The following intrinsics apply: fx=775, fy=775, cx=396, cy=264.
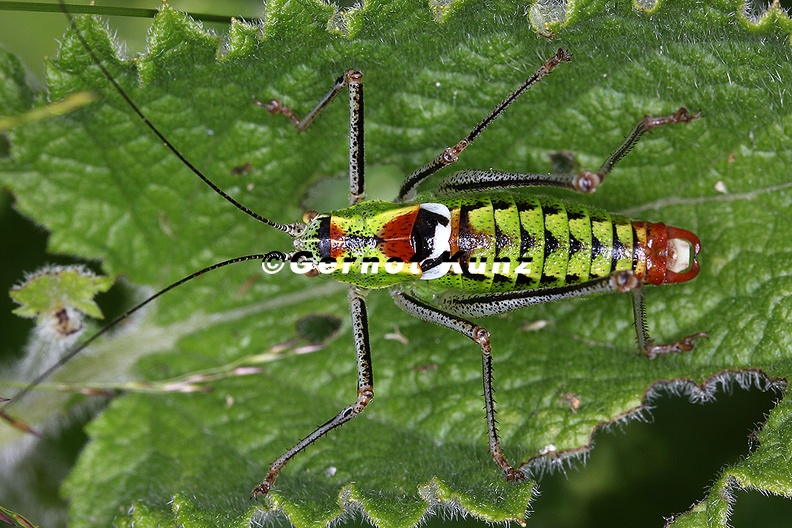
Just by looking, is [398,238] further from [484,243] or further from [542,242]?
[542,242]

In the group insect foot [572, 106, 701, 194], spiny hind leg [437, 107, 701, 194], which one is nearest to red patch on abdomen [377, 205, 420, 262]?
spiny hind leg [437, 107, 701, 194]

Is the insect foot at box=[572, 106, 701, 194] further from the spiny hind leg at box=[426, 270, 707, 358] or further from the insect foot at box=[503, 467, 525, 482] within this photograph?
the insect foot at box=[503, 467, 525, 482]

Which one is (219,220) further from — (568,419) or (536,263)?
(568,419)

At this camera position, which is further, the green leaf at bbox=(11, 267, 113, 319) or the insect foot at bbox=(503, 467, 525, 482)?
the green leaf at bbox=(11, 267, 113, 319)

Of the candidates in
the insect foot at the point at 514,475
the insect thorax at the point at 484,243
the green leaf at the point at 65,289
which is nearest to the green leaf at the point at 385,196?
the insect foot at the point at 514,475

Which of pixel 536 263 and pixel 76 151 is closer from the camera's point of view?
pixel 536 263

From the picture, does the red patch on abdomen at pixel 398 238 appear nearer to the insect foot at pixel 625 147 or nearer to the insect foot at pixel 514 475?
the insect foot at pixel 625 147

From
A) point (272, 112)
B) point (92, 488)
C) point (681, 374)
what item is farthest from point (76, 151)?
point (681, 374)

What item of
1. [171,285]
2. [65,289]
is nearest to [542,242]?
[171,285]
